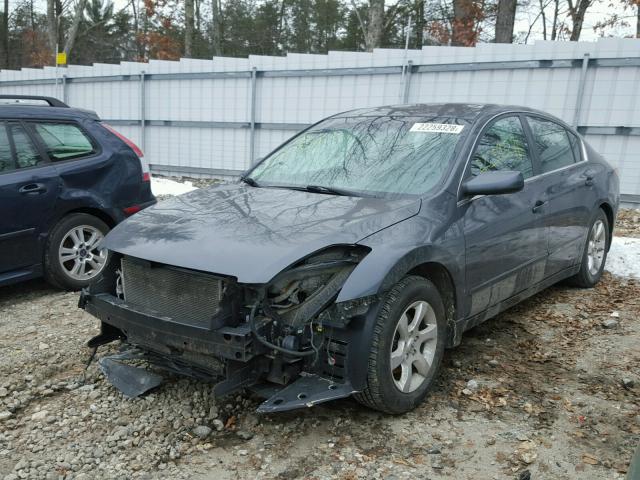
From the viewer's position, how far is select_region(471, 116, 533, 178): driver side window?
12.6 feet

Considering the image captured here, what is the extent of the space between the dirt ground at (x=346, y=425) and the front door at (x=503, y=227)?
51 cm

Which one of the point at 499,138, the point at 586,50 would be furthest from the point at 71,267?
the point at 586,50

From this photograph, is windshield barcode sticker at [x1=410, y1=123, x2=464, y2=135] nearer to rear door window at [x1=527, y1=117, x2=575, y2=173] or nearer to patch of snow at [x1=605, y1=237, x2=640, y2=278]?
rear door window at [x1=527, y1=117, x2=575, y2=173]

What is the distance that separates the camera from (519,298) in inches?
167

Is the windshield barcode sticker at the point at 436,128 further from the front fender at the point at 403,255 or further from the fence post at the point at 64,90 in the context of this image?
the fence post at the point at 64,90

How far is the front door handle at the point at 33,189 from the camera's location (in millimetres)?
4848

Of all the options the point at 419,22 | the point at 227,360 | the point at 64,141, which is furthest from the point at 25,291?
the point at 419,22

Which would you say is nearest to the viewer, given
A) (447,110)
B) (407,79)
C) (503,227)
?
(503,227)

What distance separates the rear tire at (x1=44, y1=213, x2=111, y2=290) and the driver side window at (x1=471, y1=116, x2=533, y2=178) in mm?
3223

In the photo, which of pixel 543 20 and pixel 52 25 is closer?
pixel 52 25

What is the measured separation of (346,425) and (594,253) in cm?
340

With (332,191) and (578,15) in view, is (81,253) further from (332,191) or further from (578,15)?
(578,15)

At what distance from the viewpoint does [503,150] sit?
4098 millimetres

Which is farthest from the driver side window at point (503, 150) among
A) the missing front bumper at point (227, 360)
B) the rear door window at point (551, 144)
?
the missing front bumper at point (227, 360)
